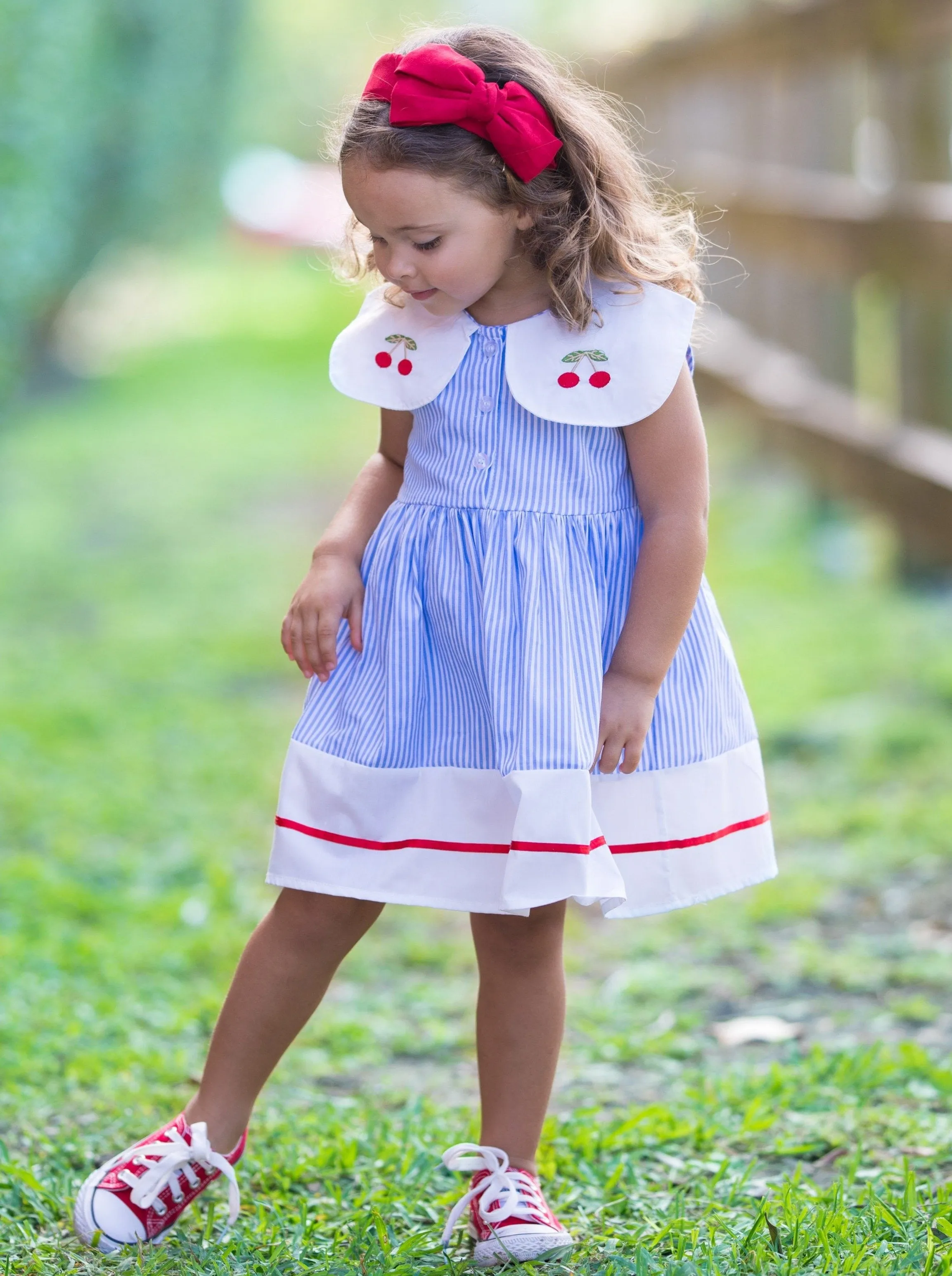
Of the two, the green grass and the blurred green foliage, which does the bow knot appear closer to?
the green grass

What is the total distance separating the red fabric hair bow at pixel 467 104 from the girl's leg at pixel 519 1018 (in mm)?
910

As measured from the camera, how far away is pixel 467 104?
179cm

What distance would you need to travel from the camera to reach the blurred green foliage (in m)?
7.23

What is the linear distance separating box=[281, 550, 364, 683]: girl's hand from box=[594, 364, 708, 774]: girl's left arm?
35 centimetres

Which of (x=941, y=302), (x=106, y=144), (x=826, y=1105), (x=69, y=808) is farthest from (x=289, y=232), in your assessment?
(x=826, y=1105)

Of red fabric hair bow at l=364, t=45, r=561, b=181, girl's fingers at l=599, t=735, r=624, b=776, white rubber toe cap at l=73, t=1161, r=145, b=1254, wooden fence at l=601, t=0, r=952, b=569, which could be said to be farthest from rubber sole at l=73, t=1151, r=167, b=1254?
wooden fence at l=601, t=0, r=952, b=569

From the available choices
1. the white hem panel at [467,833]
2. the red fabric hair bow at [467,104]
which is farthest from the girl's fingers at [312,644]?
the red fabric hair bow at [467,104]

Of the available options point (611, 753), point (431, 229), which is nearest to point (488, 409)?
point (431, 229)

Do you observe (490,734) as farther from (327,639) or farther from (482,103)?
(482,103)

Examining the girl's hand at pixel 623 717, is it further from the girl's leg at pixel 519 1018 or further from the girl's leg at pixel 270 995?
the girl's leg at pixel 270 995

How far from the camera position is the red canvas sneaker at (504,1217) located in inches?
74.3

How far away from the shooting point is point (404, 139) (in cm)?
178

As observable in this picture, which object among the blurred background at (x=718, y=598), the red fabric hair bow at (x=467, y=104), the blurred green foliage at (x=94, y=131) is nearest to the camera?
the red fabric hair bow at (x=467, y=104)

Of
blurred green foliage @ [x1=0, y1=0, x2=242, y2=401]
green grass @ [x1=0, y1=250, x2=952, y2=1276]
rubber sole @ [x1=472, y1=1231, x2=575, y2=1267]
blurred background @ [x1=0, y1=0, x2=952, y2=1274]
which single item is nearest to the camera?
rubber sole @ [x1=472, y1=1231, x2=575, y2=1267]
